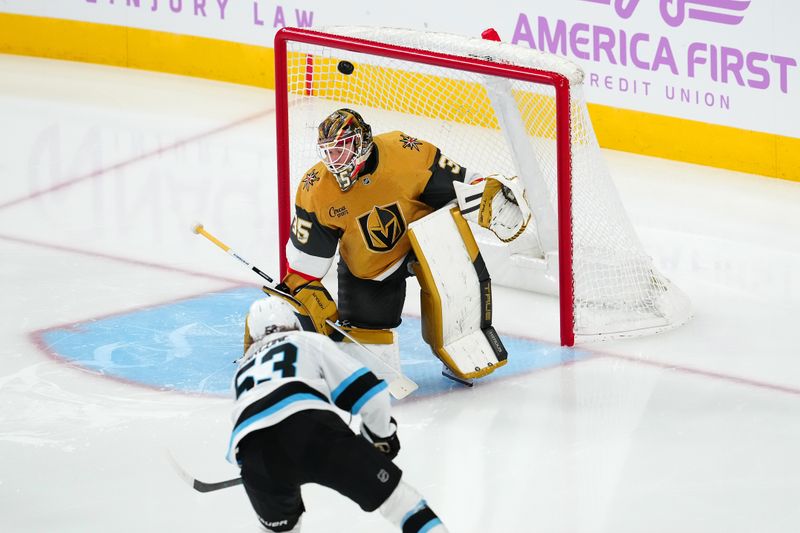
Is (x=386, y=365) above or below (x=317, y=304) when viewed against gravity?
below

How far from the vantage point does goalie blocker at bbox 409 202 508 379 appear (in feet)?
15.6

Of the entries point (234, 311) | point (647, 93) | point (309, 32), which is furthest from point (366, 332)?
point (647, 93)

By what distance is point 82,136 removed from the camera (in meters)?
8.04

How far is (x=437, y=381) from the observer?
16.3 ft

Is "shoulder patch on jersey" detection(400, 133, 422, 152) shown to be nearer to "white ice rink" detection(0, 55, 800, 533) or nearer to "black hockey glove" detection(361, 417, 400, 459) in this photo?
"white ice rink" detection(0, 55, 800, 533)

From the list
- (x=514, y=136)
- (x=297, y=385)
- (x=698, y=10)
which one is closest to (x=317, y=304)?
(x=514, y=136)

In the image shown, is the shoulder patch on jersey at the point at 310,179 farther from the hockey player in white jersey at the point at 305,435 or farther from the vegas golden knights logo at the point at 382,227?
the hockey player in white jersey at the point at 305,435

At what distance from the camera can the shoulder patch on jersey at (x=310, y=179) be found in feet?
15.6

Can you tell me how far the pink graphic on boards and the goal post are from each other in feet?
4.88

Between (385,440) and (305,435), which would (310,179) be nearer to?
(385,440)

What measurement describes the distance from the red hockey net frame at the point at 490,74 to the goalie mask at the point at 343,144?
2.25 ft

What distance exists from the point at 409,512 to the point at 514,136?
2455mm

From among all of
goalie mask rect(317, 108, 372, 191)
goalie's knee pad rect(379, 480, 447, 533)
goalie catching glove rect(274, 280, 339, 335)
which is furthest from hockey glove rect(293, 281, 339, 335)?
goalie's knee pad rect(379, 480, 447, 533)

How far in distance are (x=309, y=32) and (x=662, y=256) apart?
170 centimetres
